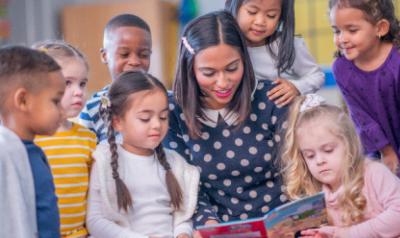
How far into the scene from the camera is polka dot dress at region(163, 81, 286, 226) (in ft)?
7.02

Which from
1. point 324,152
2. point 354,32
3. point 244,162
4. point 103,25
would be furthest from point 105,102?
point 103,25

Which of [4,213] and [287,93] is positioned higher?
[287,93]

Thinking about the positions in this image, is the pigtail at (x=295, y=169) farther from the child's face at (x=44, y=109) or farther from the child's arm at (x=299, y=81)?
the child's face at (x=44, y=109)

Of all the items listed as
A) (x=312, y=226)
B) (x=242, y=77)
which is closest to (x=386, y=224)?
(x=312, y=226)

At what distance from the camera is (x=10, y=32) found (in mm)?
4797

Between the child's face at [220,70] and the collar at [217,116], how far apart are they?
0.07 meters

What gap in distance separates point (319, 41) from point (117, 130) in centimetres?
305

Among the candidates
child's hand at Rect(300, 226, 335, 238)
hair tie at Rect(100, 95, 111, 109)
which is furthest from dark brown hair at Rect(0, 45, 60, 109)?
child's hand at Rect(300, 226, 335, 238)

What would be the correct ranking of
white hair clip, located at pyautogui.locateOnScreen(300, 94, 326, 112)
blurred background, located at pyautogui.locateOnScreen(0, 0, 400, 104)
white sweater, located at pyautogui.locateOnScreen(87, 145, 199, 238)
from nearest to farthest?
white sweater, located at pyautogui.locateOnScreen(87, 145, 199, 238) < white hair clip, located at pyautogui.locateOnScreen(300, 94, 326, 112) < blurred background, located at pyautogui.locateOnScreen(0, 0, 400, 104)

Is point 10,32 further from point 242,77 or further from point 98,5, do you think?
point 242,77

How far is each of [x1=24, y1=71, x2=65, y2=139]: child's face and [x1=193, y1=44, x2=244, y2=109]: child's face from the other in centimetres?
51

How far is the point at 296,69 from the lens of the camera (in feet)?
7.72

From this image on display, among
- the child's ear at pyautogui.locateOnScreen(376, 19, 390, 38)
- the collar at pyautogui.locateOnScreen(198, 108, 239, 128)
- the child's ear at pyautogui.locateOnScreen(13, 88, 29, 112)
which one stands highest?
the child's ear at pyautogui.locateOnScreen(376, 19, 390, 38)

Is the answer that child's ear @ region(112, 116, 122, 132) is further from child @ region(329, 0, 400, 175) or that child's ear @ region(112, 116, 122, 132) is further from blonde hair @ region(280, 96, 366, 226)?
child @ region(329, 0, 400, 175)
